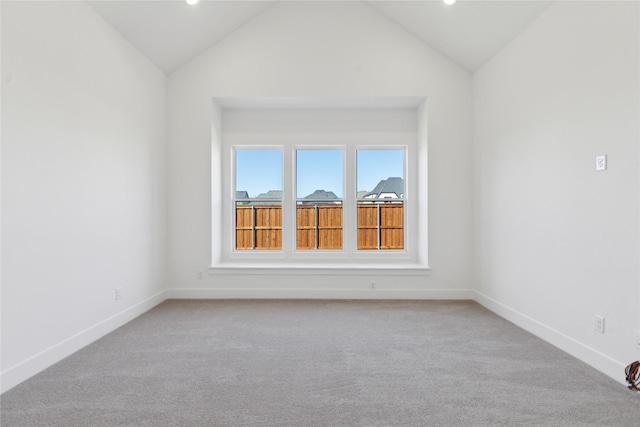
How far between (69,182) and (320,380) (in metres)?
2.44

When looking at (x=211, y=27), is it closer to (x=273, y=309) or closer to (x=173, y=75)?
(x=173, y=75)

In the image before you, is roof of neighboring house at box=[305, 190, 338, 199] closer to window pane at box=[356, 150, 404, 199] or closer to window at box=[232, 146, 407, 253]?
window at box=[232, 146, 407, 253]

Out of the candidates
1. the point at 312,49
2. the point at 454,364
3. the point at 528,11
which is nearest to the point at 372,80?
the point at 312,49

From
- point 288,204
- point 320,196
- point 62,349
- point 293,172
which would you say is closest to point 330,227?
point 320,196

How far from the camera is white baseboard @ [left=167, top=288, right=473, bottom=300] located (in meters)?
4.59

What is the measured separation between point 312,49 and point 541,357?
4.08 metres

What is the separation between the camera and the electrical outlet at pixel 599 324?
8.38ft

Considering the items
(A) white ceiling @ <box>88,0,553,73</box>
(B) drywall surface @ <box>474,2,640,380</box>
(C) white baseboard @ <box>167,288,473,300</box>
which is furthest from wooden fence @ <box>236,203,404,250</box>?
(A) white ceiling @ <box>88,0,553,73</box>

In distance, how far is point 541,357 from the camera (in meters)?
2.77

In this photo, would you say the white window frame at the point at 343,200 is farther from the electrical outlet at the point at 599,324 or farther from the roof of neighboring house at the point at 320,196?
the electrical outlet at the point at 599,324

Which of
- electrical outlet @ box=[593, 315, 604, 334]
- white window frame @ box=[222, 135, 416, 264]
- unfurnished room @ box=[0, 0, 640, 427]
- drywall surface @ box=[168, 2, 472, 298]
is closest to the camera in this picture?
unfurnished room @ box=[0, 0, 640, 427]

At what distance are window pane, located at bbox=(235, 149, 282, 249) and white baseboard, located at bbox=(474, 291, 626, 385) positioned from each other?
2.95m

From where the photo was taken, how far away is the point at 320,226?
521 centimetres

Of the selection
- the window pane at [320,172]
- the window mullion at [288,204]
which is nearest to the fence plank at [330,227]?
the window pane at [320,172]
